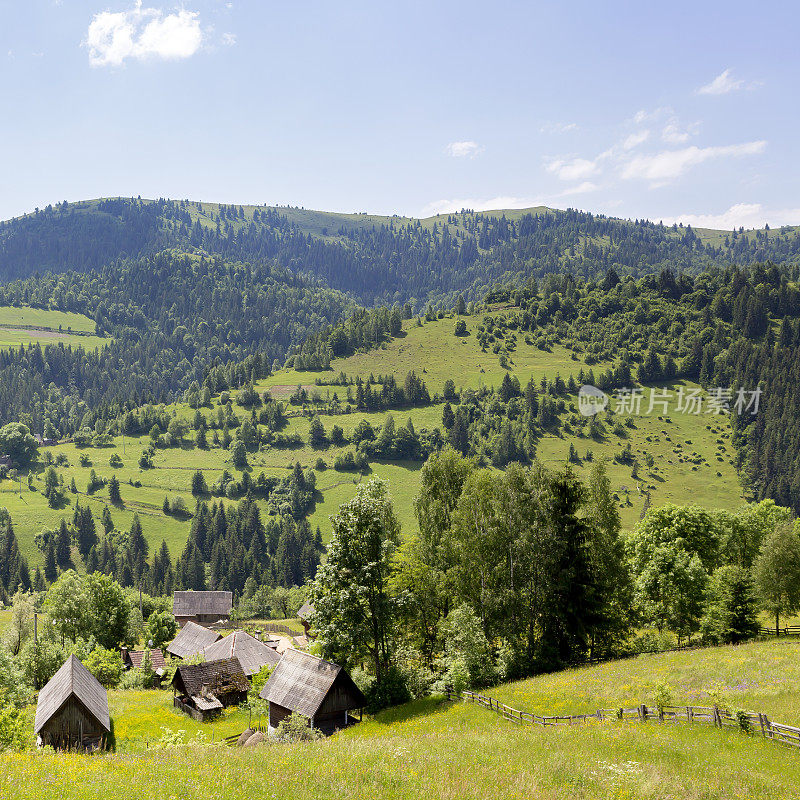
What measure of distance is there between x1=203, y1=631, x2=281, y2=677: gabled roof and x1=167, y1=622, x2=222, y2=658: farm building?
692cm

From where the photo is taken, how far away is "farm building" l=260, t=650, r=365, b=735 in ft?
144

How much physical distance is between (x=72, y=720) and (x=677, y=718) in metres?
42.6

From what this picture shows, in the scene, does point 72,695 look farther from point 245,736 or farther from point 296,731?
point 296,731

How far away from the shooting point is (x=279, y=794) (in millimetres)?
17938

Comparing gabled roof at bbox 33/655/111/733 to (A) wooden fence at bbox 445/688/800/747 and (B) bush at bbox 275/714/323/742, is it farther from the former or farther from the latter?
(A) wooden fence at bbox 445/688/800/747

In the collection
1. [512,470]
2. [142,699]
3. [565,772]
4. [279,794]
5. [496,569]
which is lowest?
[142,699]

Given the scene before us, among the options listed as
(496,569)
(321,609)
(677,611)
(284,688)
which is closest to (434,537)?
(496,569)

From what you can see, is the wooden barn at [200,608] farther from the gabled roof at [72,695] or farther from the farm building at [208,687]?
the gabled roof at [72,695]

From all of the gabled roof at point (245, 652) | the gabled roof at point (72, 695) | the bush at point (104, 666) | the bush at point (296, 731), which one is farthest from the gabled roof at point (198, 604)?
the bush at point (296, 731)

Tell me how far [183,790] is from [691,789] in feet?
53.4

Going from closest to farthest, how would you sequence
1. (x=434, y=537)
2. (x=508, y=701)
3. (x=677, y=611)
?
(x=508, y=701), (x=434, y=537), (x=677, y=611)

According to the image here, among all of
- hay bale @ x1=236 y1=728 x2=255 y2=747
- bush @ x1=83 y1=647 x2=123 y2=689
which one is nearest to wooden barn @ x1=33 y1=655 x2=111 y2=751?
hay bale @ x1=236 y1=728 x2=255 y2=747

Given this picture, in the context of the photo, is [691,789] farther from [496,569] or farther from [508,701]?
[496,569]

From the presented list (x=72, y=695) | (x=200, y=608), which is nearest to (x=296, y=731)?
(x=72, y=695)
